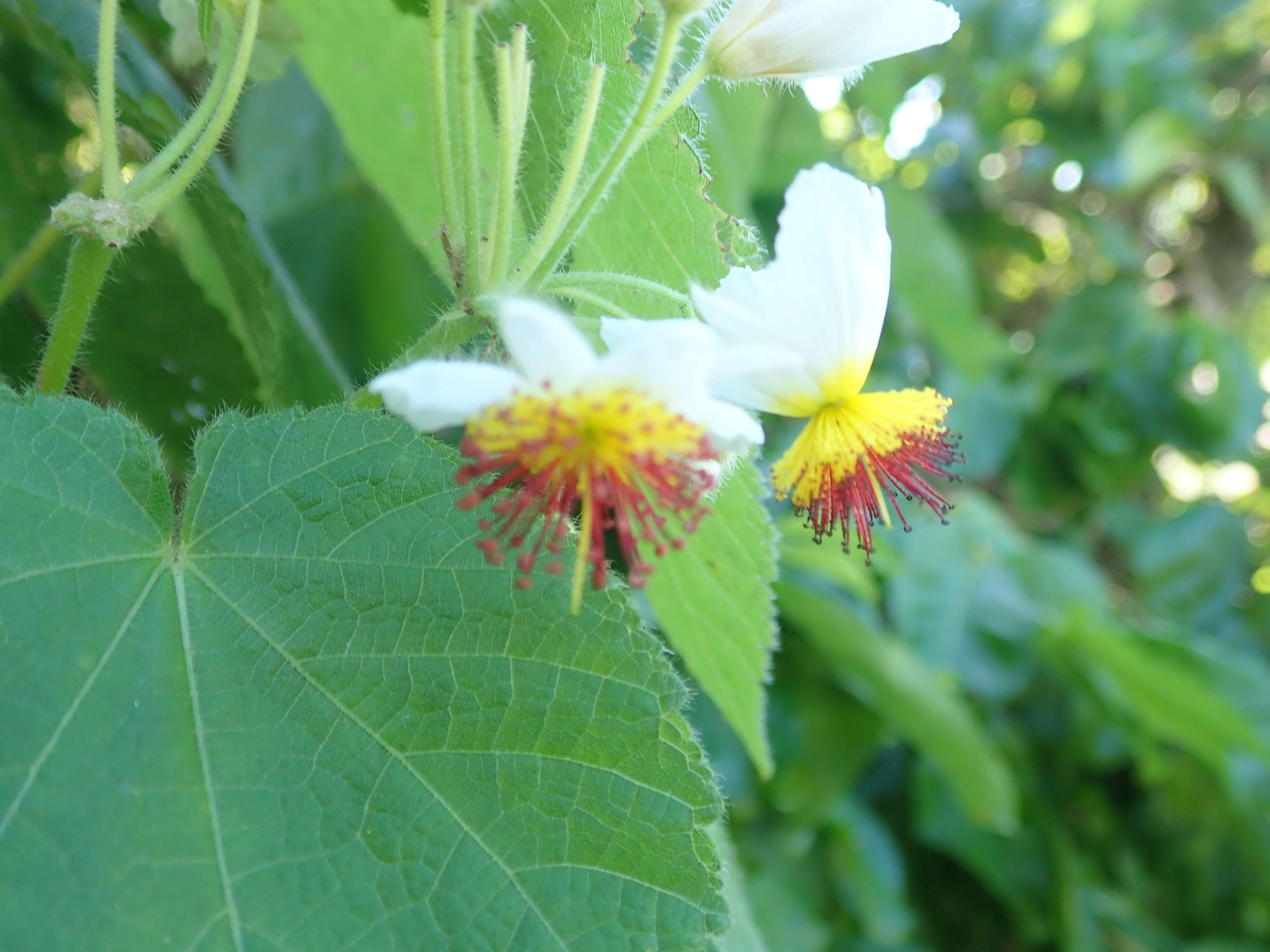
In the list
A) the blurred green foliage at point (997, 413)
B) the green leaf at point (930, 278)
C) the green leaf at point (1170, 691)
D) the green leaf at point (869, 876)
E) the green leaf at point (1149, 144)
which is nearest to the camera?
the blurred green foliage at point (997, 413)

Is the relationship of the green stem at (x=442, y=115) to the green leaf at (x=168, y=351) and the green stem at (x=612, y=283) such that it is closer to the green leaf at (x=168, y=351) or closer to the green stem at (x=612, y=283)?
the green stem at (x=612, y=283)

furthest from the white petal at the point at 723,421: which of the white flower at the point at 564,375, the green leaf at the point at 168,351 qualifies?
the green leaf at the point at 168,351

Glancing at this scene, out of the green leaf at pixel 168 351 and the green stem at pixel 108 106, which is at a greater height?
the green leaf at pixel 168 351

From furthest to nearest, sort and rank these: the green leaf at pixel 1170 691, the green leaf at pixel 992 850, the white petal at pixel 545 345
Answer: the green leaf at pixel 992 850 < the green leaf at pixel 1170 691 < the white petal at pixel 545 345

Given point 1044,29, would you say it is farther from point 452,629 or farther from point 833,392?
point 452,629

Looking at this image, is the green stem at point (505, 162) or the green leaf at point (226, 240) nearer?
the green stem at point (505, 162)

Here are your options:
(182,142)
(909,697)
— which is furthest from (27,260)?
(909,697)

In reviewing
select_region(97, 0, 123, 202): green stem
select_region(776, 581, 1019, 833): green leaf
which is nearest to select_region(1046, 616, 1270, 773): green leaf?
select_region(776, 581, 1019, 833): green leaf

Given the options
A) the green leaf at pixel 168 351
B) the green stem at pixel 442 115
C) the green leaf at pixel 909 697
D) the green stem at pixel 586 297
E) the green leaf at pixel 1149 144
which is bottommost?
the green stem at pixel 586 297
